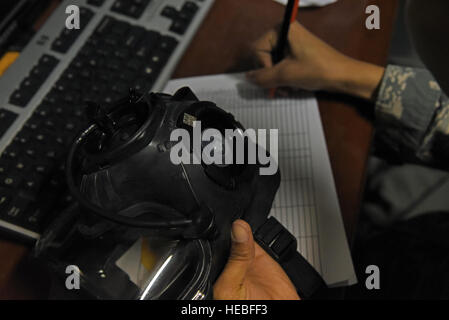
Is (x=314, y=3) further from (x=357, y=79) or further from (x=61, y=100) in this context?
(x=61, y=100)

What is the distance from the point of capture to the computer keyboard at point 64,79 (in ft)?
1.67

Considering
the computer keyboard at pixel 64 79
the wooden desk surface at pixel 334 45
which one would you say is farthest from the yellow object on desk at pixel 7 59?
the wooden desk surface at pixel 334 45

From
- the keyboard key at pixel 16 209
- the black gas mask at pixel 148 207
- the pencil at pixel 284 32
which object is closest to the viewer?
the black gas mask at pixel 148 207

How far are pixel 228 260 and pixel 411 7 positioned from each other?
33 centimetres

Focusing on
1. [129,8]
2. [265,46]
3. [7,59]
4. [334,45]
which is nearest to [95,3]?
[129,8]

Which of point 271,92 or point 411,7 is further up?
point 411,7

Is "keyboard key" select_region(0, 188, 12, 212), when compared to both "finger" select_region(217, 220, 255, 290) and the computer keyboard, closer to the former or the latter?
the computer keyboard

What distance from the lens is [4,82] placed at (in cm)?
58

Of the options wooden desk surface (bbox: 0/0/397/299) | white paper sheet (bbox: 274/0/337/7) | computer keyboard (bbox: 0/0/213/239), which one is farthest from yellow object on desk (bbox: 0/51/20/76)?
white paper sheet (bbox: 274/0/337/7)

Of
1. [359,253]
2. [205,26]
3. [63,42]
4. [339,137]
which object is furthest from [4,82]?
[359,253]

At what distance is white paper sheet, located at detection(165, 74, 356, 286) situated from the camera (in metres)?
0.51

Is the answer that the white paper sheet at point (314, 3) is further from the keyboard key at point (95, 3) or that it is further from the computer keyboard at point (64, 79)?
the keyboard key at point (95, 3)

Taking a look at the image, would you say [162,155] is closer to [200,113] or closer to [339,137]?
[200,113]

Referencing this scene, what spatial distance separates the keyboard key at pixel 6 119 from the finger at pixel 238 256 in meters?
0.33
